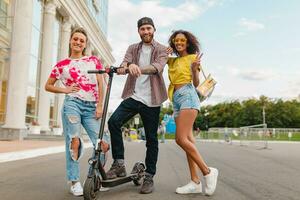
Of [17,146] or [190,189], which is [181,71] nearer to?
[190,189]

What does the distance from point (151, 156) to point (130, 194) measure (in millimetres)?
546

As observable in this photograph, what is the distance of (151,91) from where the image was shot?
14.9 feet

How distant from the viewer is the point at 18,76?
17.3 meters

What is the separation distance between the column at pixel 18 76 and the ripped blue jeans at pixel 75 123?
1387cm

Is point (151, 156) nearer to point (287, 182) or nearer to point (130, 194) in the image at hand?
point (130, 194)

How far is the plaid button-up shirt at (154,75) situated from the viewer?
448 centimetres

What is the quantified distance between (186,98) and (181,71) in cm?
33

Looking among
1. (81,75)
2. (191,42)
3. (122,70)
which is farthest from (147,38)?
(81,75)

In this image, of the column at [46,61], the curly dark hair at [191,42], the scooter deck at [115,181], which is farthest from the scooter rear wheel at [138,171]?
the column at [46,61]

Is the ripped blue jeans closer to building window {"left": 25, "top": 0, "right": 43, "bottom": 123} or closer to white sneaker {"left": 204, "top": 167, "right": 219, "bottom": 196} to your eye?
white sneaker {"left": 204, "top": 167, "right": 219, "bottom": 196}

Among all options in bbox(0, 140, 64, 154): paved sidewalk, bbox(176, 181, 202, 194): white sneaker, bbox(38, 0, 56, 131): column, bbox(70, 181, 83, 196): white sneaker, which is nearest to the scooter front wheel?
bbox(70, 181, 83, 196): white sneaker

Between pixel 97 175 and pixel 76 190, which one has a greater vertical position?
pixel 97 175

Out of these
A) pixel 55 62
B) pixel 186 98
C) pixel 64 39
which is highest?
pixel 64 39

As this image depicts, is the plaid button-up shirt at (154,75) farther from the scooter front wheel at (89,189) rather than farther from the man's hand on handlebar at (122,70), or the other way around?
the scooter front wheel at (89,189)
